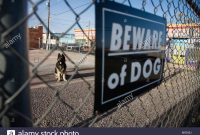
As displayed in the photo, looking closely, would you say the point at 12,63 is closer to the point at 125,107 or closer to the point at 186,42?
the point at 186,42

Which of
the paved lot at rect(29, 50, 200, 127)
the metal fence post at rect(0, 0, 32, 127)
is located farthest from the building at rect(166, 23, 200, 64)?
the metal fence post at rect(0, 0, 32, 127)

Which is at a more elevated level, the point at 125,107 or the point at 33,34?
the point at 33,34

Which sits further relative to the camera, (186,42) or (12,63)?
(186,42)

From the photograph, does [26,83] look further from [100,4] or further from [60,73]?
[60,73]

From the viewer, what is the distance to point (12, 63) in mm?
569

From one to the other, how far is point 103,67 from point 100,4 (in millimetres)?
178

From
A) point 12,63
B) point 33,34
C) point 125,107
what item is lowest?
point 125,107

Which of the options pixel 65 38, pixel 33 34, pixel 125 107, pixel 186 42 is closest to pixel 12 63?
pixel 65 38

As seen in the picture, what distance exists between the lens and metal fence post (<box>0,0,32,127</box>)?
545 mm

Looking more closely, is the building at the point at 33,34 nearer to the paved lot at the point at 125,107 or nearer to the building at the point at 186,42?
the paved lot at the point at 125,107

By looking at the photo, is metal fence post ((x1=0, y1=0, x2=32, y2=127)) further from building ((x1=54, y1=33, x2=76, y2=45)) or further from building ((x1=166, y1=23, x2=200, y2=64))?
building ((x1=166, y1=23, x2=200, y2=64))

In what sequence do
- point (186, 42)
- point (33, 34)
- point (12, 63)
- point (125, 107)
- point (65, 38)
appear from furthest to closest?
point (125, 107) → point (33, 34) → point (186, 42) → point (65, 38) → point (12, 63)

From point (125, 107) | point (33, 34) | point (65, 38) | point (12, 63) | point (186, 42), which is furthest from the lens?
point (125, 107)

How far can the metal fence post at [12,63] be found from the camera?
0.54m
